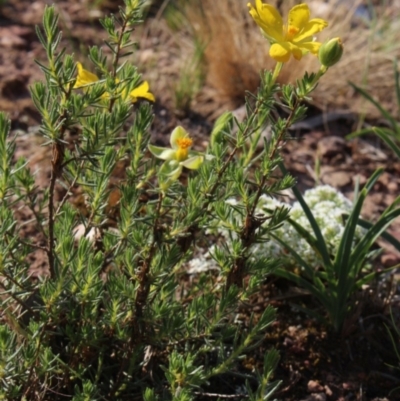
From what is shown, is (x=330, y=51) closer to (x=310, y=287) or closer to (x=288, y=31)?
(x=288, y=31)

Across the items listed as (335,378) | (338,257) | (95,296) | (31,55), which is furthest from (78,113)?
(31,55)

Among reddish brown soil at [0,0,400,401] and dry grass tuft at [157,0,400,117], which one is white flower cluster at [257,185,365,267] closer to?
reddish brown soil at [0,0,400,401]

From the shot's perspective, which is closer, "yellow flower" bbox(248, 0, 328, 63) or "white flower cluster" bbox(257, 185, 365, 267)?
"yellow flower" bbox(248, 0, 328, 63)

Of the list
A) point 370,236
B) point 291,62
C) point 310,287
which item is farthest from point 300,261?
point 291,62

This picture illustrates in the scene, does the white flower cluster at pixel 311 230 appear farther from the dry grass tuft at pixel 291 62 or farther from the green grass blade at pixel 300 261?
the dry grass tuft at pixel 291 62

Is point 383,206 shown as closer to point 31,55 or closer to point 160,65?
point 160,65

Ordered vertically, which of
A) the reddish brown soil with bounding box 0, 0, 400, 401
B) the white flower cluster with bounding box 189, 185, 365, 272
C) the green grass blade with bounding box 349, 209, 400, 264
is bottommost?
the reddish brown soil with bounding box 0, 0, 400, 401

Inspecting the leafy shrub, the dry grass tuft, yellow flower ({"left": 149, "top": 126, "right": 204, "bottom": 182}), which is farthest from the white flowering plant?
the dry grass tuft
